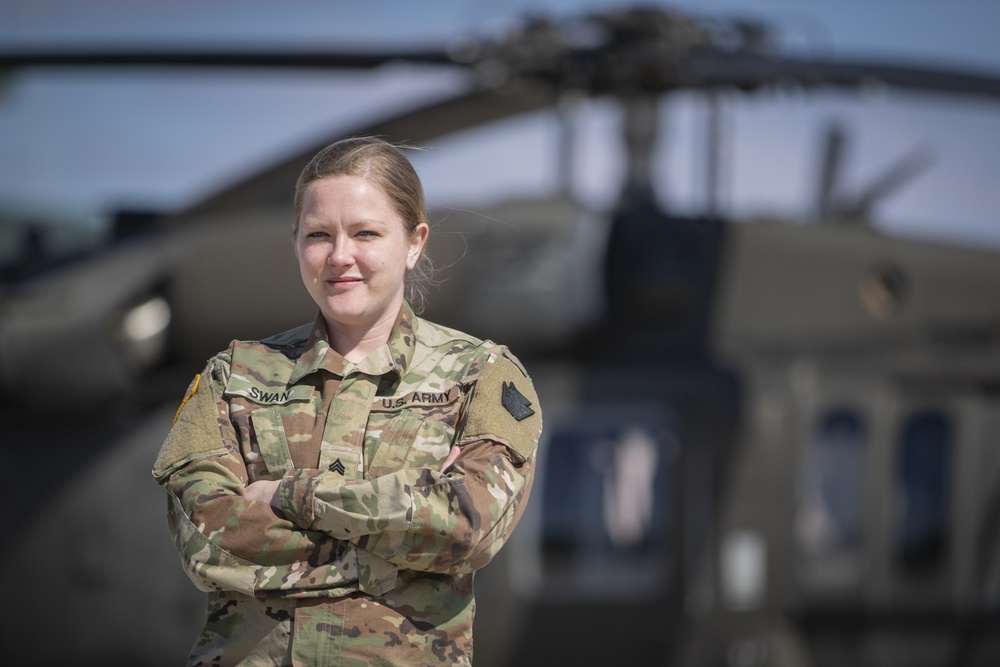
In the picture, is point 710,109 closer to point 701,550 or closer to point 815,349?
point 815,349

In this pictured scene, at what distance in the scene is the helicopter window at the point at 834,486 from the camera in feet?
15.6

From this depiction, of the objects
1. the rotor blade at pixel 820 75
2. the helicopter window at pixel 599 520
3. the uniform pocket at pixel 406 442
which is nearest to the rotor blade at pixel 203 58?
the rotor blade at pixel 820 75

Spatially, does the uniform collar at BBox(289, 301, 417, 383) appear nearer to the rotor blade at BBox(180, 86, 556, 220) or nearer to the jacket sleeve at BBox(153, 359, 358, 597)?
the jacket sleeve at BBox(153, 359, 358, 597)

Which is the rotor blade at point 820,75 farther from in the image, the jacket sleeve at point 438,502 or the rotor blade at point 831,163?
the jacket sleeve at point 438,502

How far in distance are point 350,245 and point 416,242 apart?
4.0 inches

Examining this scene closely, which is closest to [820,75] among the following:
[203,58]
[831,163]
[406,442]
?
[831,163]

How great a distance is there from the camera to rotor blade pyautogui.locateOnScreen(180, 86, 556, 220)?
5188 mm

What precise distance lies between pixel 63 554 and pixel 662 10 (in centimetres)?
339

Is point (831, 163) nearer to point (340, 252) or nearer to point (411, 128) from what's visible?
point (411, 128)

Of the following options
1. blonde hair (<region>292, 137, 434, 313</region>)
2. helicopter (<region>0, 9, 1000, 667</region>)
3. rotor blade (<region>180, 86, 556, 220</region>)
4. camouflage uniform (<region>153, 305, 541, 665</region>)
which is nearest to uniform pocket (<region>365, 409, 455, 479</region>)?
camouflage uniform (<region>153, 305, 541, 665</region>)

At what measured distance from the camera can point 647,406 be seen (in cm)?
475

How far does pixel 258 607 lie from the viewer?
4.42 feet

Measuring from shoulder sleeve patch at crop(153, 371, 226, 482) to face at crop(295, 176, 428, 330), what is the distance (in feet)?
0.63

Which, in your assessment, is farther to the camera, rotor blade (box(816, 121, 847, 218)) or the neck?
rotor blade (box(816, 121, 847, 218))
